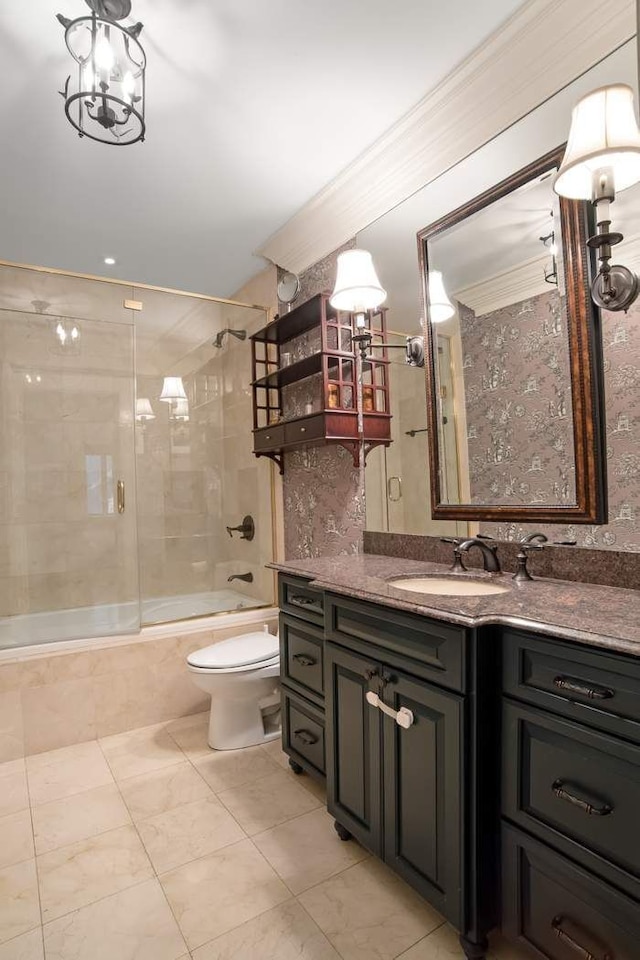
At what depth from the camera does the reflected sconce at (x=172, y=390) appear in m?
3.32

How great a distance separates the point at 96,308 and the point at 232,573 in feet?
5.84

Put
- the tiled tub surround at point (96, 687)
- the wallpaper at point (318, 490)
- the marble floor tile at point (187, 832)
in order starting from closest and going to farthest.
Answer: the marble floor tile at point (187, 832) < the tiled tub surround at point (96, 687) < the wallpaper at point (318, 490)

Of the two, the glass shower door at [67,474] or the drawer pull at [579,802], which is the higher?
the glass shower door at [67,474]

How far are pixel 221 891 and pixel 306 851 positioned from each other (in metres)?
0.29

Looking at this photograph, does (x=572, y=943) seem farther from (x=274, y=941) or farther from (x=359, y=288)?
(x=359, y=288)

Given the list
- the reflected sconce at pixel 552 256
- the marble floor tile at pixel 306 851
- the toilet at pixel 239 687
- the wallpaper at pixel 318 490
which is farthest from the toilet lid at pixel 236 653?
the reflected sconce at pixel 552 256

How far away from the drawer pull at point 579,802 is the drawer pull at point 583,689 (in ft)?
0.64

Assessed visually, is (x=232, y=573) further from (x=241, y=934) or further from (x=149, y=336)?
(x=241, y=934)

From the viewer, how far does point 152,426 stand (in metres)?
3.26

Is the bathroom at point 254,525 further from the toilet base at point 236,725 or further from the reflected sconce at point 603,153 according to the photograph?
the reflected sconce at point 603,153

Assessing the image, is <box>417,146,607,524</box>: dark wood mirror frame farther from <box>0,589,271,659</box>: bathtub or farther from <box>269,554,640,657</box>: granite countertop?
<box>0,589,271,659</box>: bathtub

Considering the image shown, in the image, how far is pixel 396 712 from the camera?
136 centimetres

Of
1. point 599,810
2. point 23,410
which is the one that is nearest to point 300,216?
point 23,410

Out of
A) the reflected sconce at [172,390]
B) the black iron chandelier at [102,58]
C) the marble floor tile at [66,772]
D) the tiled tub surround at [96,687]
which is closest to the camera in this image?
the black iron chandelier at [102,58]
